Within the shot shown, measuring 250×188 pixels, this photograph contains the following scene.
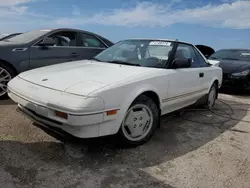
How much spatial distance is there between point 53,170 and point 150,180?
3.10 ft

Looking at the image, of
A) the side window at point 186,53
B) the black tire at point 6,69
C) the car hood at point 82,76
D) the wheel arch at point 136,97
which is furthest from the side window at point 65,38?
the wheel arch at point 136,97

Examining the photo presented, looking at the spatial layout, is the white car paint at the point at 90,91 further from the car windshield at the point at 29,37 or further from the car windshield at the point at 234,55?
the car windshield at the point at 234,55

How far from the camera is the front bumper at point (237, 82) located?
21.9ft

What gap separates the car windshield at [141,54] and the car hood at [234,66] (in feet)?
12.4

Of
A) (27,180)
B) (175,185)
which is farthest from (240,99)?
(27,180)

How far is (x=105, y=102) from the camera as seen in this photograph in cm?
243

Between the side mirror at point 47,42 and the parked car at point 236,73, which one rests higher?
the side mirror at point 47,42

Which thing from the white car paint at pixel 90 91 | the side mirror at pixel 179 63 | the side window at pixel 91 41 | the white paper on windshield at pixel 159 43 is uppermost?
the side window at pixel 91 41

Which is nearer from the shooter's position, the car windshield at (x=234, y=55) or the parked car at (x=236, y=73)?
the parked car at (x=236, y=73)

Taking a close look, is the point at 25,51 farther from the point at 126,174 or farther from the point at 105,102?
the point at 126,174

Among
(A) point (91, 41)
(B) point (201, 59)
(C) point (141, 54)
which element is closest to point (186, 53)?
(B) point (201, 59)

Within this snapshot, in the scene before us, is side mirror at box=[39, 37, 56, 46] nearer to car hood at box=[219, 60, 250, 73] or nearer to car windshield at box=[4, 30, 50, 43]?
car windshield at box=[4, 30, 50, 43]

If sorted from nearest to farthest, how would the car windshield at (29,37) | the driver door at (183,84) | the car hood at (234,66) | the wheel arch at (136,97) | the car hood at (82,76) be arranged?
1. the car hood at (82,76)
2. the wheel arch at (136,97)
3. the driver door at (183,84)
4. the car windshield at (29,37)
5. the car hood at (234,66)

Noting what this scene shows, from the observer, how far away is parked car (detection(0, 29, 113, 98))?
14.7ft
